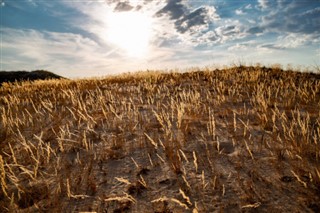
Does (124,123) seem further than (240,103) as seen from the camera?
No

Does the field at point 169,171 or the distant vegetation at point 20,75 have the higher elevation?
the distant vegetation at point 20,75

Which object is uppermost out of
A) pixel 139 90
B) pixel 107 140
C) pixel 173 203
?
pixel 139 90

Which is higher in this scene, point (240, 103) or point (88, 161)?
point (240, 103)

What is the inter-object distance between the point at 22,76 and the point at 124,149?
38.9 metres

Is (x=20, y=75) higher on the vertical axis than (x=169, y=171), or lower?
higher

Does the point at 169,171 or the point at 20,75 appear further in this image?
the point at 20,75

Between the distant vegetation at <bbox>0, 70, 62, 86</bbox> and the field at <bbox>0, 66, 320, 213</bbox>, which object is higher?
the distant vegetation at <bbox>0, 70, 62, 86</bbox>

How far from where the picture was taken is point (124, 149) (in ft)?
14.1

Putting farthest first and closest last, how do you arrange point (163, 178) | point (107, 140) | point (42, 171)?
point (107, 140), point (42, 171), point (163, 178)

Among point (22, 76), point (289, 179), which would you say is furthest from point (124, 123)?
point (22, 76)

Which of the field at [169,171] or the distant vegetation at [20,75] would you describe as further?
the distant vegetation at [20,75]

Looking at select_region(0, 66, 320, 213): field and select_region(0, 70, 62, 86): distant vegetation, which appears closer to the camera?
select_region(0, 66, 320, 213): field

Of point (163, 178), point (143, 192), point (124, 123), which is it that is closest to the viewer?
point (143, 192)

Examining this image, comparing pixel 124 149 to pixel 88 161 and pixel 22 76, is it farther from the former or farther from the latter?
pixel 22 76
